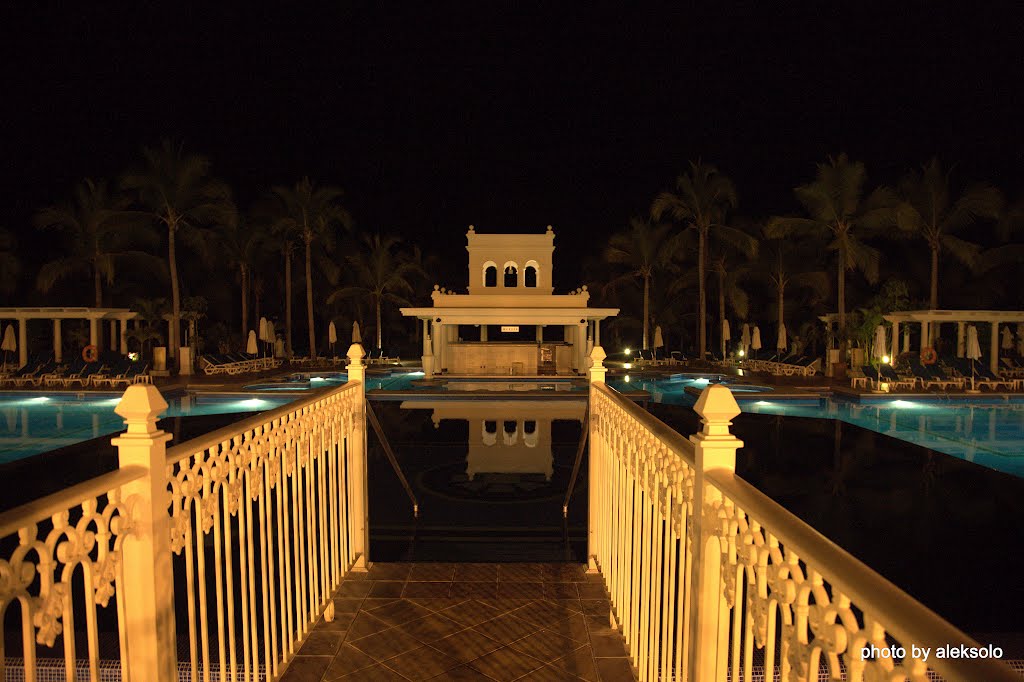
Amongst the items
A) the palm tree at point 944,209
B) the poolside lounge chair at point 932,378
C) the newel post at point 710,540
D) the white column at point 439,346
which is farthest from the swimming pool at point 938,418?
the newel post at point 710,540

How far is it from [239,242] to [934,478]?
2783 cm

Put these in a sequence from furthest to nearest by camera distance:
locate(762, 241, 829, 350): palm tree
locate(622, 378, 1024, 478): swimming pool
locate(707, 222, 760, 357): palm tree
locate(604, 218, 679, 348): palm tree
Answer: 1. locate(604, 218, 679, 348): palm tree
2. locate(762, 241, 829, 350): palm tree
3. locate(707, 222, 760, 357): palm tree
4. locate(622, 378, 1024, 478): swimming pool

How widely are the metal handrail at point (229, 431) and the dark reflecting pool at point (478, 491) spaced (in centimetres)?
273

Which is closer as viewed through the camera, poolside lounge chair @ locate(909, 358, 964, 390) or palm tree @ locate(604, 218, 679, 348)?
poolside lounge chair @ locate(909, 358, 964, 390)

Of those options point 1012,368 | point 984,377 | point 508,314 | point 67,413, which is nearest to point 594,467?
point 67,413

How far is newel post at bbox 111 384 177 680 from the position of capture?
206 cm

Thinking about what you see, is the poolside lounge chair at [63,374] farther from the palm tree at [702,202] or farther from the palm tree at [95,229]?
the palm tree at [702,202]

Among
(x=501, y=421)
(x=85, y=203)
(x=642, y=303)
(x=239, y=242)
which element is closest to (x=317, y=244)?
(x=239, y=242)

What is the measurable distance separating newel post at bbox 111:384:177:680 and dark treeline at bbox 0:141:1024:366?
861 inches

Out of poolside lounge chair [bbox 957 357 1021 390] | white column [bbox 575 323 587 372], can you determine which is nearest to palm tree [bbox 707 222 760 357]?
white column [bbox 575 323 587 372]

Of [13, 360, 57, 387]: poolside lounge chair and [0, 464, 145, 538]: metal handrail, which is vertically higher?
[0, 464, 145, 538]: metal handrail

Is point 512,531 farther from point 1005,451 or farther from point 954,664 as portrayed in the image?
point 1005,451

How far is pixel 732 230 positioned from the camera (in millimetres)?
26828

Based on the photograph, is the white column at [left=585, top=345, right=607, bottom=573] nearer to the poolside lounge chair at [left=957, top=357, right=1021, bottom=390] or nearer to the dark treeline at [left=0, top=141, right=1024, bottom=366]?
the poolside lounge chair at [left=957, top=357, right=1021, bottom=390]
